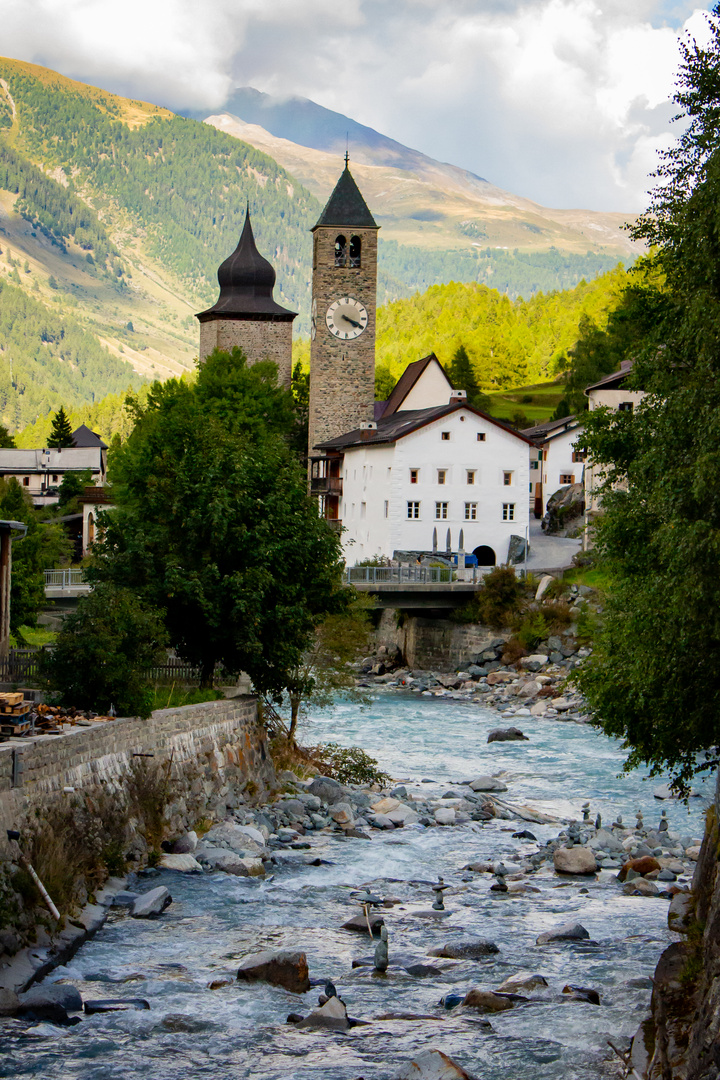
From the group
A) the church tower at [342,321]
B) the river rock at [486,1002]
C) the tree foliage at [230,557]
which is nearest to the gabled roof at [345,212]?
the church tower at [342,321]

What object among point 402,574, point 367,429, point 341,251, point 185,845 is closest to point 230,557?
point 185,845

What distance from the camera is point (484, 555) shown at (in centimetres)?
6131

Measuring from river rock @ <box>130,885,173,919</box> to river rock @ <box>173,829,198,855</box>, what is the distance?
2.78m

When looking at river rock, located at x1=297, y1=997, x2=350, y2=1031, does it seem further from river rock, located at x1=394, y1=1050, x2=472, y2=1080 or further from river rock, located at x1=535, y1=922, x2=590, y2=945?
river rock, located at x1=535, y1=922, x2=590, y2=945

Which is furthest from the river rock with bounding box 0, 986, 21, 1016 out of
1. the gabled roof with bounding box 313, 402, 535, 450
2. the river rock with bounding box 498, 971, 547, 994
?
the gabled roof with bounding box 313, 402, 535, 450

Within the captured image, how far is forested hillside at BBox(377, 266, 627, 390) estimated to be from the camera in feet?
464

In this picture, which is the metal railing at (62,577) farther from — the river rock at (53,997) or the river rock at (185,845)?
the river rock at (53,997)

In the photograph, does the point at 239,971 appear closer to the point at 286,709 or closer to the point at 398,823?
the point at 398,823

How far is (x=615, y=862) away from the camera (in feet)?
65.8

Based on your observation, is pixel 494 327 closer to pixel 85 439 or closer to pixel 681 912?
pixel 85 439

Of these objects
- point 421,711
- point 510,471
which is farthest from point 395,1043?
point 510,471

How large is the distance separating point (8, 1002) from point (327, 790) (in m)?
12.7

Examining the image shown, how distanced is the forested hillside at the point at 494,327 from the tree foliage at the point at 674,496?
10924cm

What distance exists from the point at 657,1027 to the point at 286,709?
25363 mm
